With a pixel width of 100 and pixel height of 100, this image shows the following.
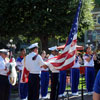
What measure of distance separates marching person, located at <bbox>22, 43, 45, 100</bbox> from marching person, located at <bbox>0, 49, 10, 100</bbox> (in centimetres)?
76

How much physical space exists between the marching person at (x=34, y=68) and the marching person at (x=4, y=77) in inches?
29.8

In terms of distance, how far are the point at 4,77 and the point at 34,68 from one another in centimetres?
95

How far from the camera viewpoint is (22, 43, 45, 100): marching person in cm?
720

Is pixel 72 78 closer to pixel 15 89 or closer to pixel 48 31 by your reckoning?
pixel 15 89

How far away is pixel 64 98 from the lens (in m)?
9.36

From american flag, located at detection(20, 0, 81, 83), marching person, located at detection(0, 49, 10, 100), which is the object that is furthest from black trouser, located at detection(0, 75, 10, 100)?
american flag, located at detection(20, 0, 81, 83)

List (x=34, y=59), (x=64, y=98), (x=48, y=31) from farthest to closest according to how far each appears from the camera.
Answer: (x=48, y=31), (x=64, y=98), (x=34, y=59)

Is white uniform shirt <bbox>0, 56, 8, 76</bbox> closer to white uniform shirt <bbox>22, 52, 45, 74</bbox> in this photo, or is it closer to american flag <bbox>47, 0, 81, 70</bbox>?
white uniform shirt <bbox>22, 52, 45, 74</bbox>

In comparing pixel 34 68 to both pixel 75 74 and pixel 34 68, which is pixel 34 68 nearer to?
pixel 34 68

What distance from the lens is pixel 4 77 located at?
6879mm

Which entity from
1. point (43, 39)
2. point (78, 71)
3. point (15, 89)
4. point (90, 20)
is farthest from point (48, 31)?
point (78, 71)

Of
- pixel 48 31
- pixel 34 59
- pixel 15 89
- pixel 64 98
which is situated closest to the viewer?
pixel 34 59

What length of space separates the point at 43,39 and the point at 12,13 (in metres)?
4.11

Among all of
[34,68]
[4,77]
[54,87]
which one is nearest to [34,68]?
[34,68]
